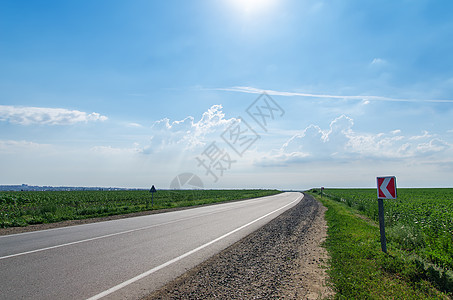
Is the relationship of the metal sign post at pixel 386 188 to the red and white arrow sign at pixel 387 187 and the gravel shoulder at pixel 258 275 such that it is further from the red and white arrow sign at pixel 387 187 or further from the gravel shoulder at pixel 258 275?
the gravel shoulder at pixel 258 275

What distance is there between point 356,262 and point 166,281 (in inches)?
174

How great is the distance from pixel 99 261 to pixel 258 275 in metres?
3.79

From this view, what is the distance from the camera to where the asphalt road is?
15.5 ft

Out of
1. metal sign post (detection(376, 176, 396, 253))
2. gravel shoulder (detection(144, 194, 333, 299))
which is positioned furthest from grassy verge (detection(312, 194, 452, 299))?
metal sign post (detection(376, 176, 396, 253))

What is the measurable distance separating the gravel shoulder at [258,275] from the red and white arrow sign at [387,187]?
2321 mm

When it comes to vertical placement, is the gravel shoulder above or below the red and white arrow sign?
below

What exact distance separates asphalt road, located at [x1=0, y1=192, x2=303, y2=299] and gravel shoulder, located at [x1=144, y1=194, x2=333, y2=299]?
1.55 ft

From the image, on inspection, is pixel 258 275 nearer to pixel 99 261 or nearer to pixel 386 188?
pixel 99 261

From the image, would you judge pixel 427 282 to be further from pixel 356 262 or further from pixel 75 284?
pixel 75 284

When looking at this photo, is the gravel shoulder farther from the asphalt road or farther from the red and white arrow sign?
the red and white arrow sign

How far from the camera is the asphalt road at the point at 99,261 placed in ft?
15.5

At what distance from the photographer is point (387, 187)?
7.15 m

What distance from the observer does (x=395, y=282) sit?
17.4ft

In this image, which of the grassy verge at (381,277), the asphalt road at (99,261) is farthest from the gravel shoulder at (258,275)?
the asphalt road at (99,261)
